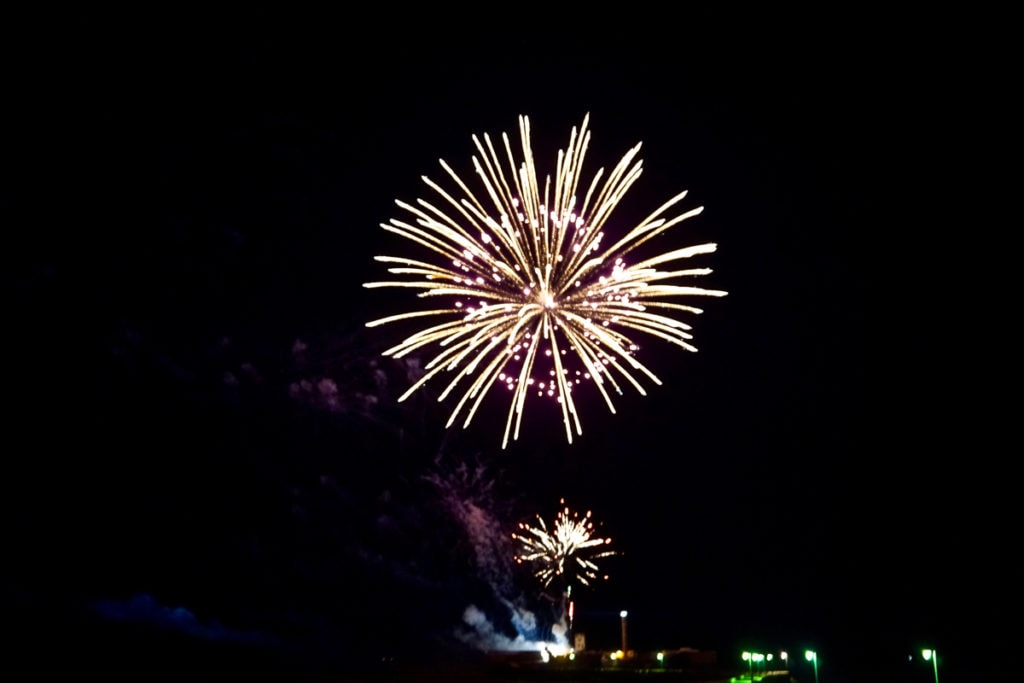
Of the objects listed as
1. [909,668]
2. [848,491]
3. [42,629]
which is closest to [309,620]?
[42,629]

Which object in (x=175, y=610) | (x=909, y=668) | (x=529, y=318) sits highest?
(x=529, y=318)

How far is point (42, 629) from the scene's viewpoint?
144ft

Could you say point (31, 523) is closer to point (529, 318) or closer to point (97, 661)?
point (97, 661)

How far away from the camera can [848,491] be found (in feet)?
178

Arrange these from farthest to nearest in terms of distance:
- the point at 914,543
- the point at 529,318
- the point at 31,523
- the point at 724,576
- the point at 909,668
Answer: the point at 724,576 → the point at 914,543 → the point at 909,668 → the point at 31,523 → the point at 529,318

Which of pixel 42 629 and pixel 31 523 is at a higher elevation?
pixel 31 523

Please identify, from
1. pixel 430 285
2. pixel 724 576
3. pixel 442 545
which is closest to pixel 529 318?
pixel 430 285

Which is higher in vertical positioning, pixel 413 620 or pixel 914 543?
pixel 914 543

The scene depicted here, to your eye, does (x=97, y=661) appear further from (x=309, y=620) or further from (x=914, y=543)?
(x=914, y=543)

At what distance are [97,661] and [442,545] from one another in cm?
1401

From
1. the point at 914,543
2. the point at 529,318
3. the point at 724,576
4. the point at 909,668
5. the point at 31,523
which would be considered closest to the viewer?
the point at 529,318

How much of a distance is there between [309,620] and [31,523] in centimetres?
1109

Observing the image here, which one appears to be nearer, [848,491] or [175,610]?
[175,610]

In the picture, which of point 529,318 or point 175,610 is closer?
point 529,318
